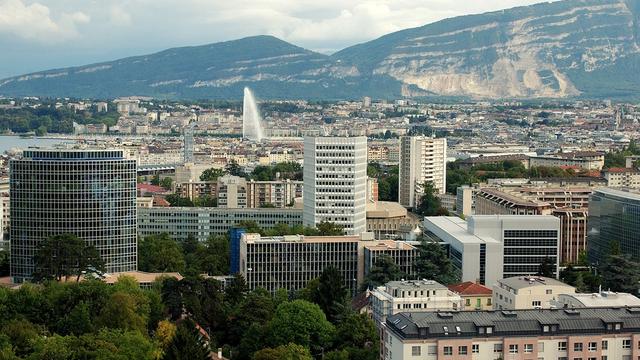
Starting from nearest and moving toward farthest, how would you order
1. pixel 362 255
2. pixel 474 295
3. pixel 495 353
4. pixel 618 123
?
pixel 495 353
pixel 474 295
pixel 362 255
pixel 618 123

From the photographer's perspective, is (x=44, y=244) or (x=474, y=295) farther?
(x=44, y=244)

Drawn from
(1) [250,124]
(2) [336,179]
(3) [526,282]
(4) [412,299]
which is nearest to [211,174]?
(2) [336,179]

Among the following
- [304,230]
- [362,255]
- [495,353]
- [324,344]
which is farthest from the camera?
[304,230]

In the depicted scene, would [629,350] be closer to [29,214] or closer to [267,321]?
[267,321]

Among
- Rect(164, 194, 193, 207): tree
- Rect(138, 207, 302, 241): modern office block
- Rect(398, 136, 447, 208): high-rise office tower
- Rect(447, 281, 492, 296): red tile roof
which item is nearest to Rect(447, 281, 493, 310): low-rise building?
Rect(447, 281, 492, 296): red tile roof

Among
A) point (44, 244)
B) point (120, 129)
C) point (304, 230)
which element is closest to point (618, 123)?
point (120, 129)

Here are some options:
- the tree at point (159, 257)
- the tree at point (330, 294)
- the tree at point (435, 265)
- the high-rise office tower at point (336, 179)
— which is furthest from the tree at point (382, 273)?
the high-rise office tower at point (336, 179)

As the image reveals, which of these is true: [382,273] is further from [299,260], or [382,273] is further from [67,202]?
[67,202]

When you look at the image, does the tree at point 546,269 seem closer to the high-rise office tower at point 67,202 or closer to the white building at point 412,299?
the white building at point 412,299
